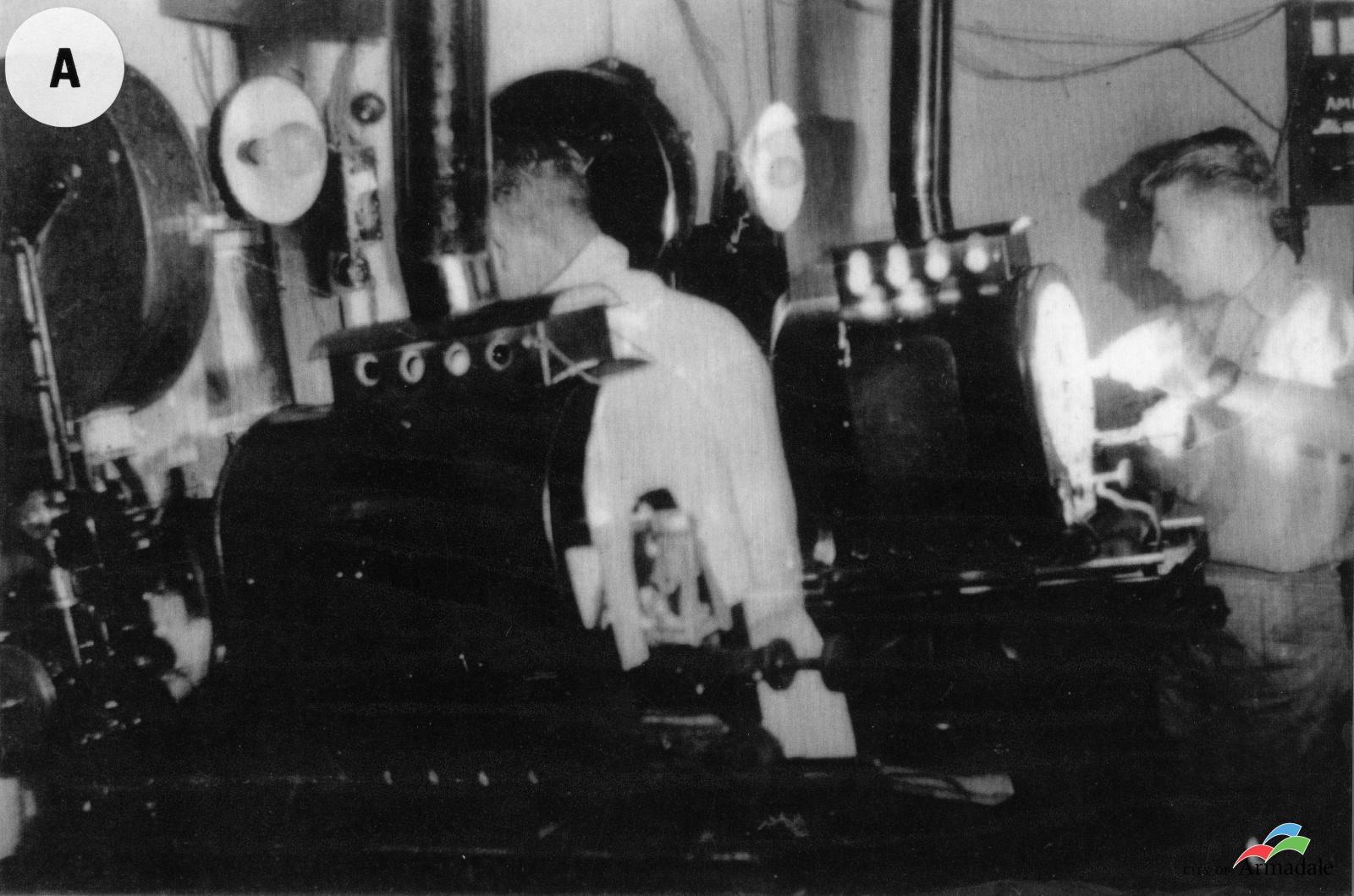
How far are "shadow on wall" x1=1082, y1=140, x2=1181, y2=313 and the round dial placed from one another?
82mm

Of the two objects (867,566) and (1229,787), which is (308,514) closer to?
(867,566)

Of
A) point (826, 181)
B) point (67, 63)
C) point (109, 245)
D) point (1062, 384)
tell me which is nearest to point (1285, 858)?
point (1062, 384)

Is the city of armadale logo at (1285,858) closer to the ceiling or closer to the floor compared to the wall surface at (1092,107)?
closer to the floor

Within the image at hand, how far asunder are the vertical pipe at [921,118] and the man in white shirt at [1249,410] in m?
0.29

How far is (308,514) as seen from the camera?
4.68 feet

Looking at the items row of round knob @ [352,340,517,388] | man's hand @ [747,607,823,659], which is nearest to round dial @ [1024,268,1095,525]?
man's hand @ [747,607,823,659]

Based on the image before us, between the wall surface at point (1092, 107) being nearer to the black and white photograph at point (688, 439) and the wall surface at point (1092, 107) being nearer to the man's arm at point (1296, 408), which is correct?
the black and white photograph at point (688, 439)

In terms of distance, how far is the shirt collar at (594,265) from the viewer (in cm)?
141

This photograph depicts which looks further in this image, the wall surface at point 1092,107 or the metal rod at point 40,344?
the metal rod at point 40,344

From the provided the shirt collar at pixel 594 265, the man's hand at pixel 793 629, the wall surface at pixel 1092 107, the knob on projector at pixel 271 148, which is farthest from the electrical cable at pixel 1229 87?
the knob on projector at pixel 271 148

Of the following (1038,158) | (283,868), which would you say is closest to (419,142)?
(1038,158)

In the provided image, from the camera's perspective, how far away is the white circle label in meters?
1.41

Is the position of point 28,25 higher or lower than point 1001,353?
higher

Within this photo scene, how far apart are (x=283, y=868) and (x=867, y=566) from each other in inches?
39.3
